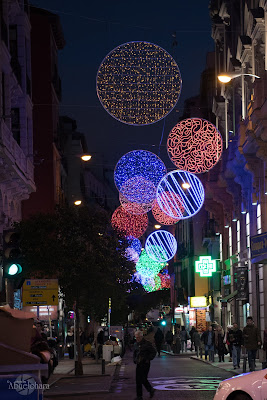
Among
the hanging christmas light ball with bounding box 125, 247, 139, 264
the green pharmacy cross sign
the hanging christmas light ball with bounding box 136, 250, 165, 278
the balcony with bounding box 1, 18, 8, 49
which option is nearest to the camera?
the balcony with bounding box 1, 18, 8, 49

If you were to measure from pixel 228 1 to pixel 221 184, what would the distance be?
9.40 m

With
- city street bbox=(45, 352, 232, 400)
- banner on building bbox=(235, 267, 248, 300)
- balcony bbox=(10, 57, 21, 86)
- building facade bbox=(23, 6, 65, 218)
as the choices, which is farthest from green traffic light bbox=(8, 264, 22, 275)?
building facade bbox=(23, 6, 65, 218)

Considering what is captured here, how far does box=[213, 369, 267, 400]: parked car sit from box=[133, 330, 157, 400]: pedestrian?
6624mm

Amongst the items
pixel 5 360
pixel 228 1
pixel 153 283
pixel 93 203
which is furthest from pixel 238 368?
pixel 93 203

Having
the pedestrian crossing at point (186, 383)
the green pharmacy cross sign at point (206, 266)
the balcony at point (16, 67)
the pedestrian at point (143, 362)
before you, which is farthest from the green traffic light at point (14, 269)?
the green pharmacy cross sign at point (206, 266)

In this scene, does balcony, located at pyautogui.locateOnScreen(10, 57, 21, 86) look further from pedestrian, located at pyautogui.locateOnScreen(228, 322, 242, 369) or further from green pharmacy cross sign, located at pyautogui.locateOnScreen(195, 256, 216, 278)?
green pharmacy cross sign, located at pyautogui.locateOnScreen(195, 256, 216, 278)

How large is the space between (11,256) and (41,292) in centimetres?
1463

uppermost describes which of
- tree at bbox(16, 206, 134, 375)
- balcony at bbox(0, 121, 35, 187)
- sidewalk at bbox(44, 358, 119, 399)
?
balcony at bbox(0, 121, 35, 187)

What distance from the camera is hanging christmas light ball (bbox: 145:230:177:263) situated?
167 ft

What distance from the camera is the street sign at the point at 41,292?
28.2m

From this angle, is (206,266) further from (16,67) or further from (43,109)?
(16,67)

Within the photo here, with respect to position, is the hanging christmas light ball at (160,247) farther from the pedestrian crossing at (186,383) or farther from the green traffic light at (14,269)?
the green traffic light at (14,269)

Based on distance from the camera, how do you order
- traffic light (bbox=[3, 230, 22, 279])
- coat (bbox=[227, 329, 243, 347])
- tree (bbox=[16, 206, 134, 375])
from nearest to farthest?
traffic light (bbox=[3, 230, 22, 279]) → coat (bbox=[227, 329, 243, 347]) → tree (bbox=[16, 206, 134, 375])

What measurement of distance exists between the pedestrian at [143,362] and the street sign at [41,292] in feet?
26.1
